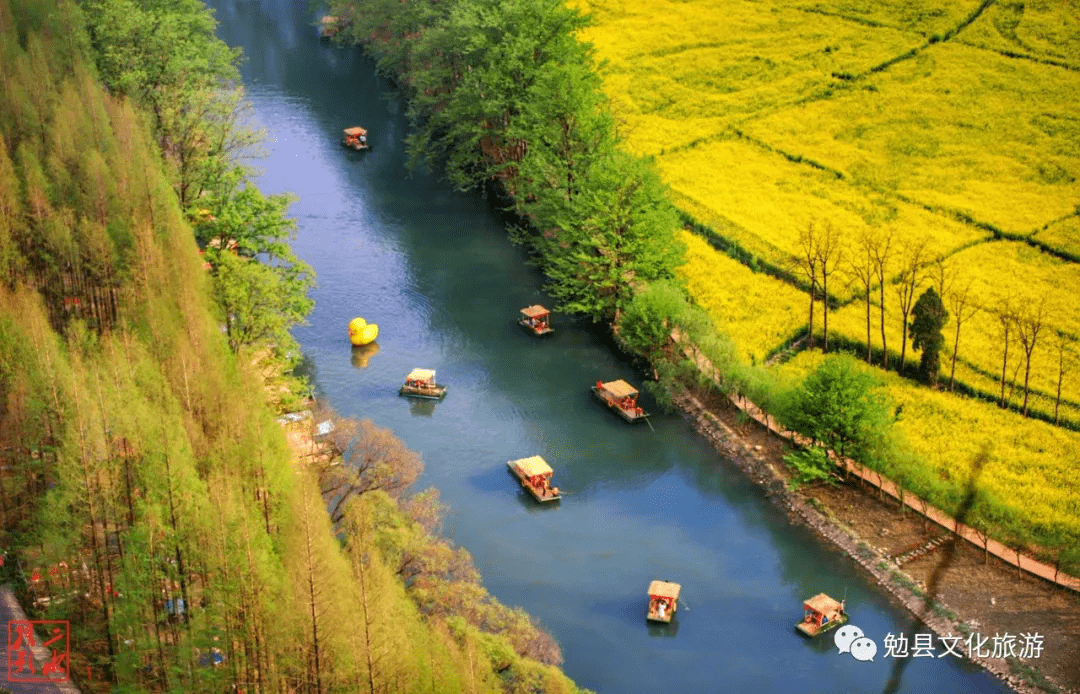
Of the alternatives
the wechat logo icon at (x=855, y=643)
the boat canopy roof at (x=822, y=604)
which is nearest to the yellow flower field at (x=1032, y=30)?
the boat canopy roof at (x=822, y=604)

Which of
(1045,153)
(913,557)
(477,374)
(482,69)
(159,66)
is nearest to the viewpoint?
(913,557)

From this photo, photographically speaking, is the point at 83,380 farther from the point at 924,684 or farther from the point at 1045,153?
the point at 1045,153

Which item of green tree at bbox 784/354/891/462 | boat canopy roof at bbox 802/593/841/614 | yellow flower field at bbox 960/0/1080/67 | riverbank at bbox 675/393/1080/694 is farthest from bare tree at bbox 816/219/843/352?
yellow flower field at bbox 960/0/1080/67

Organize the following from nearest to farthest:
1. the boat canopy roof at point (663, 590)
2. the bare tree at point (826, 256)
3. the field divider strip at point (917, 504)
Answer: the boat canopy roof at point (663, 590) → the field divider strip at point (917, 504) → the bare tree at point (826, 256)

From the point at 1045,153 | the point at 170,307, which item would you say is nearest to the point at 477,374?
the point at 170,307

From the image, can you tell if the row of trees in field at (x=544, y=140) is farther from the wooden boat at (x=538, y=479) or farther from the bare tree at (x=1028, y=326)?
the bare tree at (x=1028, y=326)

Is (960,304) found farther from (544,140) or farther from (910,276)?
(544,140)

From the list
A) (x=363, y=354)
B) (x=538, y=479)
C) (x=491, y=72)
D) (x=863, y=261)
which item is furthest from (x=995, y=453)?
(x=491, y=72)
